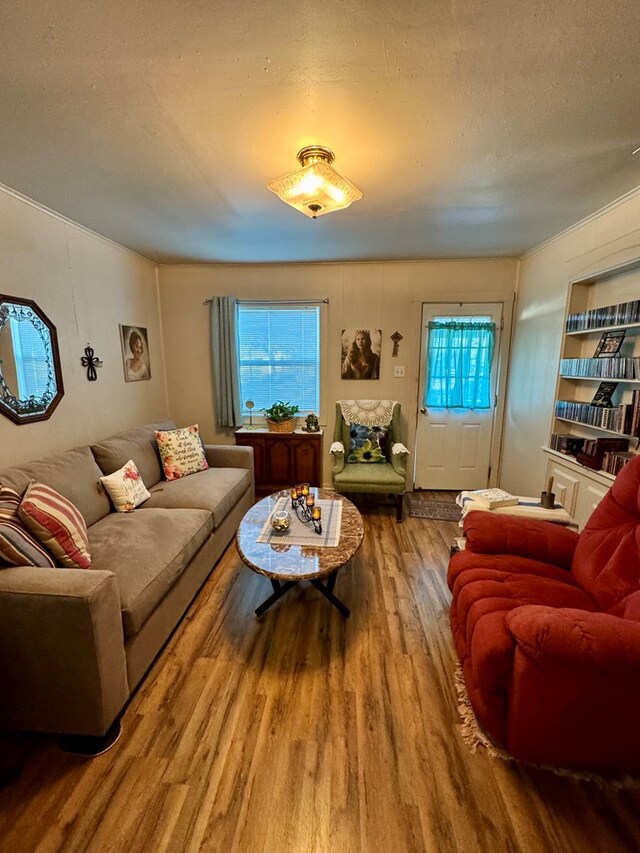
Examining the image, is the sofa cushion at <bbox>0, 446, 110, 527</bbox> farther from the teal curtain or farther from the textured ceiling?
the teal curtain

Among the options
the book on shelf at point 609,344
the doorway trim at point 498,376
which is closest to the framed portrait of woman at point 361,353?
the doorway trim at point 498,376

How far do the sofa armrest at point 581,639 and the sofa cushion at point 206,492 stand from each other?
1.85 metres

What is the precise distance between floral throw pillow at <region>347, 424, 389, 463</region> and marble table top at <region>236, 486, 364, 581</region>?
4.26 feet

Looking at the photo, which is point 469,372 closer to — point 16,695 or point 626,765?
point 626,765

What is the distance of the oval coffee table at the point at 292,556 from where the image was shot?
169cm

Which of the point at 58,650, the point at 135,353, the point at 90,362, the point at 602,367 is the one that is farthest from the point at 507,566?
the point at 135,353

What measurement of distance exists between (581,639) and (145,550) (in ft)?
6.02

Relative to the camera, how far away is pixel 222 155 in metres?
1.71

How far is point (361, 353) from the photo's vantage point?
149 inches

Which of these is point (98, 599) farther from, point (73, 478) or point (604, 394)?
point (604, 394)

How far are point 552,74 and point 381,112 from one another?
0.59 metres

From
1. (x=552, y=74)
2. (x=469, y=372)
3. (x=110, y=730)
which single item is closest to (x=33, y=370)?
(x=110, y=730)

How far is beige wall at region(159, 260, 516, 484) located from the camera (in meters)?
3.60

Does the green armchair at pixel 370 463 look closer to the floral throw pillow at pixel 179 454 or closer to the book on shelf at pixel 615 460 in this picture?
the floral throw pillow at pixel 179 454
